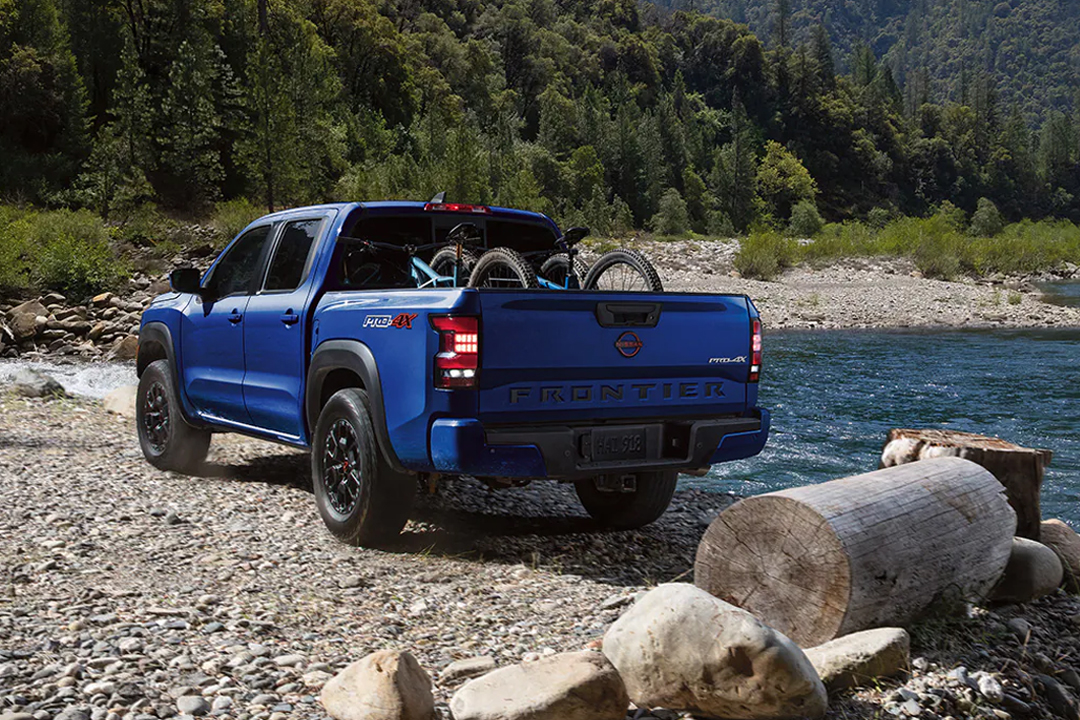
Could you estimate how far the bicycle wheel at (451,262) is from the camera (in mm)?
6195

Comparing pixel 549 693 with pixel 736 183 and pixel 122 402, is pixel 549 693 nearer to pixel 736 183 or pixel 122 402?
pixel 122 402

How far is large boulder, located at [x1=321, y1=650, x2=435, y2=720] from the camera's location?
333 centimetres

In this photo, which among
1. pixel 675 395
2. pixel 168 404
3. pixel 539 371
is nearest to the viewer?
pixel 539 371

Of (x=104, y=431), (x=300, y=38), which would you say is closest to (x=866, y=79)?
(x=300, y=38)

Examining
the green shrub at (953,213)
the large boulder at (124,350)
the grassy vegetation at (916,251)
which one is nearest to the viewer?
the large boulder at (124,350)

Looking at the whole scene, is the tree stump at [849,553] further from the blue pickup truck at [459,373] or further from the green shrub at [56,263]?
the green shrub at [56,263]

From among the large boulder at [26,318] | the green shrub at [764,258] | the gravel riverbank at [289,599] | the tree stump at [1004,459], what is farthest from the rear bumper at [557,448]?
the green shrub at [764,258]

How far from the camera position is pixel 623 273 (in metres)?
6.30

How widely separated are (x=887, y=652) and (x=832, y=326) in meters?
29.2

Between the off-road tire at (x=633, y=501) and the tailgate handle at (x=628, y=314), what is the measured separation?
1.43 m

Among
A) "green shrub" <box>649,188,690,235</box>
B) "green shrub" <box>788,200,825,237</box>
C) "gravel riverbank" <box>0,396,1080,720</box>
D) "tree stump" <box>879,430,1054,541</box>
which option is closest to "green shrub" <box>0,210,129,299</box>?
"gravel riverbank" <box>0,396,1080,720</box>

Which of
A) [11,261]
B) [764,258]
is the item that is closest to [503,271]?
[11,261]

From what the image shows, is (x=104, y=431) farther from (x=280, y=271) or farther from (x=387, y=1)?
(x=387, y=1)

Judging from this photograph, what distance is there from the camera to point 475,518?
6906 millimetres
